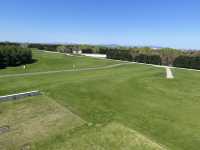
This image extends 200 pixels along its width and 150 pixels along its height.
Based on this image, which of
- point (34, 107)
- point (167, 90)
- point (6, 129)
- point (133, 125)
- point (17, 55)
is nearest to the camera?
point (6, 129)

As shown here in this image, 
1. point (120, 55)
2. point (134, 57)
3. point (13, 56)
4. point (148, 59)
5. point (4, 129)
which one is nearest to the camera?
point (4, 129)

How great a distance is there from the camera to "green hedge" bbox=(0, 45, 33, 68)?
138ft

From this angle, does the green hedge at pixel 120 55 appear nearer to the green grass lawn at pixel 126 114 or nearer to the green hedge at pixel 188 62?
the green hedge at pixel 188 62

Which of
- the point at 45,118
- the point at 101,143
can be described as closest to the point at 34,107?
the point at 45,118

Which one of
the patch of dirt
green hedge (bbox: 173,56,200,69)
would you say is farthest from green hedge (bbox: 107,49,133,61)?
the patch of dirt

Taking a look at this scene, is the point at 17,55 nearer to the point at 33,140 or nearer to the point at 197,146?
the point at 33,140

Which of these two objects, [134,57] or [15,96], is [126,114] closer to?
[15,96]

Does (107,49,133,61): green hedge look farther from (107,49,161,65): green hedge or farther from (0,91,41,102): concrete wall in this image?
(0,91,41,102): concrete wall

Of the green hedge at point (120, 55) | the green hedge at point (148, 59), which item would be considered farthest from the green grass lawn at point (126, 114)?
the green hedge at point (120, 55)

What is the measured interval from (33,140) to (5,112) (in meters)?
4.05

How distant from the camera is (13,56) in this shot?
43.5 m

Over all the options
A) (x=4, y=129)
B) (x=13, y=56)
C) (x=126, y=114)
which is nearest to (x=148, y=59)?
(x=13, y=56)

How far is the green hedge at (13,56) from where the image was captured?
4198 centimetres

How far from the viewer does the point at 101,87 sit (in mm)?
21094
